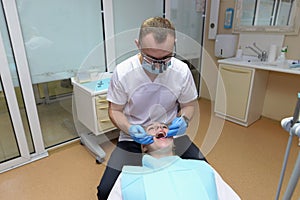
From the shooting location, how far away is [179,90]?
1.21 meters

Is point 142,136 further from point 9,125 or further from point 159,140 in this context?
point 9,125

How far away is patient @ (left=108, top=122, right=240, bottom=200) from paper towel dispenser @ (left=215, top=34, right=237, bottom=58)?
231 cm

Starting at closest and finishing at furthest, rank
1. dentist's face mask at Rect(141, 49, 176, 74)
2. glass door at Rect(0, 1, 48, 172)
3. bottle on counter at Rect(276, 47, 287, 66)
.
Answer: dentist's face mask at Rect(141, 49, 176, 74) → glass door at Rect(0, 1, 48, 172) → bottle on counter at Rect(276, 47, 287, 66)

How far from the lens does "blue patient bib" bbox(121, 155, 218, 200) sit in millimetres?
763

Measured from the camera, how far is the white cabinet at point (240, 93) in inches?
94.0

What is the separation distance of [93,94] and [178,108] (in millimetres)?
766

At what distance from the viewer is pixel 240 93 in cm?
248

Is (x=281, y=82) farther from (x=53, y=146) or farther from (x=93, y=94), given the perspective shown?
(x=53, y=146)

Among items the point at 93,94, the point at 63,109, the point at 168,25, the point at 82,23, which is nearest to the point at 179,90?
the point at 168,25

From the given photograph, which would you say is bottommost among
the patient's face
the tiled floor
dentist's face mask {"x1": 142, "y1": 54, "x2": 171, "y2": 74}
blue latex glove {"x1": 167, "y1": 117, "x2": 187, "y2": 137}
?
the tiled floor

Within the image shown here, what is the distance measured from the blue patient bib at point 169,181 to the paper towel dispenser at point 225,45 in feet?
7.59

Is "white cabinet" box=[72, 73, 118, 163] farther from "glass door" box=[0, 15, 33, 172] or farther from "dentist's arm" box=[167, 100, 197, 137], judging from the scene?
"dentist's arm" box=[167, 100, 197, 137]

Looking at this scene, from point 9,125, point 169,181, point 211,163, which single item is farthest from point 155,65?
point 9,125

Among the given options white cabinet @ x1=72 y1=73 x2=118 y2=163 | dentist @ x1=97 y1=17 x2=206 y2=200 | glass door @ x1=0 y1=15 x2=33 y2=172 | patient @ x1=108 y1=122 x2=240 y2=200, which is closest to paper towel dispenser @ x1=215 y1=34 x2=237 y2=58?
white cabinet @ x1=72 y1=73 x2=118 y2=163
